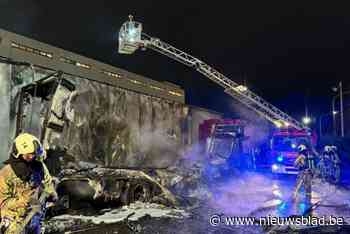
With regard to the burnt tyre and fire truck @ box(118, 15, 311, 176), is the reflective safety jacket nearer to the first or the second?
the burnt tyre

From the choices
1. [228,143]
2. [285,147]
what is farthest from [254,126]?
[228,143]

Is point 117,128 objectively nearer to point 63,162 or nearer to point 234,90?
point 63,162

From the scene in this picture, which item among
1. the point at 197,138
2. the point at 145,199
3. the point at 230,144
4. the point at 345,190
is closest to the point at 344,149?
the point at 345,190

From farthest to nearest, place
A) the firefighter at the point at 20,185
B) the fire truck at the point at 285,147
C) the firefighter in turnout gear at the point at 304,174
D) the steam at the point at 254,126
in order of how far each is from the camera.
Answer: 1. the steam at the point at 254,126
2. the fire truck at the point at 285,147
3. the firefighter in turnout gear at the point at 304,174
4. the firefighter at the point at 20,185

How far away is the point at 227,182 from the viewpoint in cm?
1305

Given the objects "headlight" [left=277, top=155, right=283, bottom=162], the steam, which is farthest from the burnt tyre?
the steam

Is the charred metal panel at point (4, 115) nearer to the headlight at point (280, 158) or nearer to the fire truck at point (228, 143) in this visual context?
the fire truck at point (228, 143)

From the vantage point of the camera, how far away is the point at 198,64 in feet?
63.9

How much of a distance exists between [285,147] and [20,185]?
15.0 metres

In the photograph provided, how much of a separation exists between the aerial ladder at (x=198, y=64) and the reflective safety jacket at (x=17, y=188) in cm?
1336

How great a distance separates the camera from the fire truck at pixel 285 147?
16.7 meters

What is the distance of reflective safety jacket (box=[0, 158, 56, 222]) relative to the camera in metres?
3.69

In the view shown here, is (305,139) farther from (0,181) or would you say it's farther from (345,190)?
(0,181)

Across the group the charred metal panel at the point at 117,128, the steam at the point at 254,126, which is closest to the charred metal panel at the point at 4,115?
the charred metal panel at the point at 117,128
